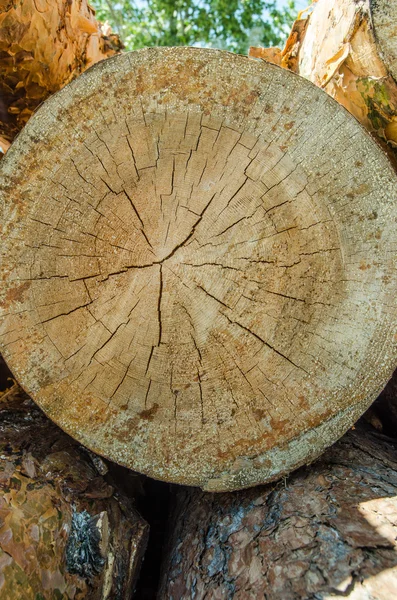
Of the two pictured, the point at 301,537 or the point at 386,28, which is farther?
the point at 386,28

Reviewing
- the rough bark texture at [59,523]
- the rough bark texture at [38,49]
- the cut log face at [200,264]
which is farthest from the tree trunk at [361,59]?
the rough bark texture at [59,523]

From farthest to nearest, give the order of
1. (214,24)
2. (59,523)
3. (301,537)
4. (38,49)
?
(214,24) < (38,49) < (59,523) < (301,537)

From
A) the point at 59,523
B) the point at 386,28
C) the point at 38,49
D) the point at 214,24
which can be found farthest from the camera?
the point at 214,24

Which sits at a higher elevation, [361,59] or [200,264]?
[361,59]

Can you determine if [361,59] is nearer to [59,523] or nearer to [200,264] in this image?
[200,264]

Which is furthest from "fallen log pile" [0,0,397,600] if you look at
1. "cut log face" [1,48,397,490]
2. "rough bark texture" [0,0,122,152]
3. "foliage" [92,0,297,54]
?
"foliage" [92,0,297,54]

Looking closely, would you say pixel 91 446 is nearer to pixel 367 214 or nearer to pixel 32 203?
pixel 32 203

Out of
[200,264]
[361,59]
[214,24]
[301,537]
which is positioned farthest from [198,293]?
[214,24]

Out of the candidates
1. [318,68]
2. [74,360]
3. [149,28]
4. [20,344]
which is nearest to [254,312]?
[74,360]
